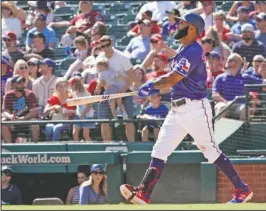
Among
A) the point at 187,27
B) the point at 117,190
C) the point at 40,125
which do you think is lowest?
the point at 117,190

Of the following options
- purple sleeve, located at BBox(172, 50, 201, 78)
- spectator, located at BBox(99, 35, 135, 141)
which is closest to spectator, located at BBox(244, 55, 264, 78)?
spectator, located at BBox(99, 35, 135, 141)

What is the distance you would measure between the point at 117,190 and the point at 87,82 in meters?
2.44

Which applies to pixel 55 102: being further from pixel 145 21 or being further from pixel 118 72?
pixel 145 21

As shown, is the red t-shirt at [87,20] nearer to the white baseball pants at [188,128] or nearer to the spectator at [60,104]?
the spectator at [60,104]

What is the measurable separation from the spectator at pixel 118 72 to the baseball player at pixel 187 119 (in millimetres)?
3475

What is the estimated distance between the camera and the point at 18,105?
1279cm

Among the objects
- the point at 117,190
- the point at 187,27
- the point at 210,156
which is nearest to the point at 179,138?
the point at 210,156

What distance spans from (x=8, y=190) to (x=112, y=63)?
2306mm

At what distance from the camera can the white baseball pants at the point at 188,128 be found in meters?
8.57

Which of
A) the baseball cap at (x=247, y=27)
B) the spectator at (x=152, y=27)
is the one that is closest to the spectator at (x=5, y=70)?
the spectator at (x=152, y=27)

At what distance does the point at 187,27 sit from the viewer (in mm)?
8562

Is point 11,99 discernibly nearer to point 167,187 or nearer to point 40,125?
point 40,125

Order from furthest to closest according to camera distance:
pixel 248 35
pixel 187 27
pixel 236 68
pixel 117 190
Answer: pixel 248 35, pixel 236 68, pixel 117 190, pixel 187 27

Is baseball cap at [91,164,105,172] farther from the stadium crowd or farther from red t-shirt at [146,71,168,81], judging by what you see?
red t-shirt at [146,71,168,81]
